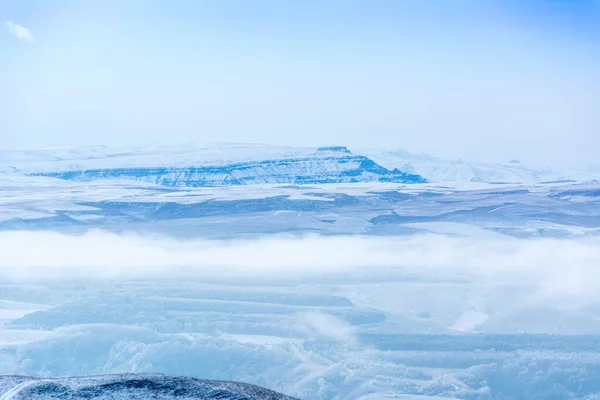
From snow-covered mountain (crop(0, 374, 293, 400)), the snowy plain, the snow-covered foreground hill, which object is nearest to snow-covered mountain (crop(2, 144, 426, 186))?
the snowy plain

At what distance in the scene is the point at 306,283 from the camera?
34.9 meters

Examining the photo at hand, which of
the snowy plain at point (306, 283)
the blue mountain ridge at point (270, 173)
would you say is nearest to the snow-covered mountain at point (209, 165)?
the blue mountain ridge at point (270, 173)

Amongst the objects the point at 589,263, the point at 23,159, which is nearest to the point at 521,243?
the point at 589,263

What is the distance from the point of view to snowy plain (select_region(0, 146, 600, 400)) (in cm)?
2241

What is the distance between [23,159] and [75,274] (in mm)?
26995

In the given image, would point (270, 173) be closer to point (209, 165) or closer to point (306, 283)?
point (209, 165)

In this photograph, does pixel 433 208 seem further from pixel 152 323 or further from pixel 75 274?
pixel 152 323

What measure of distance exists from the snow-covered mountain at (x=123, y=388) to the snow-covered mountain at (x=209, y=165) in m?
50.0

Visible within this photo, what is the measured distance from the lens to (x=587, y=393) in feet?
69.1

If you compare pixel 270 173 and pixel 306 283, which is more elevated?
pixel 270 173

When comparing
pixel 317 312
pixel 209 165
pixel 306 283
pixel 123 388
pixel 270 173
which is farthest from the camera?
pixel 270 173

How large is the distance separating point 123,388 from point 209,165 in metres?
53.4

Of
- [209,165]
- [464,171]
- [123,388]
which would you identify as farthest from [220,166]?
[123,388]

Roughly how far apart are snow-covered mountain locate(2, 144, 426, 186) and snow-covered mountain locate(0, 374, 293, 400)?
4997 centimetres
